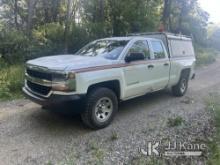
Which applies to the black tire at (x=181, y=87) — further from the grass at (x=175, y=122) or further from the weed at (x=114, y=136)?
the weed at (x=114, y=136)

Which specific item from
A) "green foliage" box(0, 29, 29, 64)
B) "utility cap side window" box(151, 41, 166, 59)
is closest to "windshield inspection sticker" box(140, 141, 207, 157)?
"utility cap side window" box(151, 41, 166, 59)

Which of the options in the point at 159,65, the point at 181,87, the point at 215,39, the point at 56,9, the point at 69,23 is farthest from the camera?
the point at 215,39

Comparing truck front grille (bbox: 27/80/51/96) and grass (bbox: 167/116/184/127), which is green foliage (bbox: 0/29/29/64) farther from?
grass (bbox: 167/116/184/127)

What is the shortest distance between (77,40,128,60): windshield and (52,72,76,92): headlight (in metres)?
1.31

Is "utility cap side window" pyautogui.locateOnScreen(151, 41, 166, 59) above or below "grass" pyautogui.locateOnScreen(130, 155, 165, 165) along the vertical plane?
above

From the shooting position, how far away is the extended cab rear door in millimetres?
6594

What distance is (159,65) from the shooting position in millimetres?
6727

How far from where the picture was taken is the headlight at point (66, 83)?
4582 mm

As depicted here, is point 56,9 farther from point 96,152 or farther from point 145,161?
point 145,161

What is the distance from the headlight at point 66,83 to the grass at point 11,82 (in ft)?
10.9

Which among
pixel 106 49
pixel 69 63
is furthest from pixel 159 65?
pixel 69 63

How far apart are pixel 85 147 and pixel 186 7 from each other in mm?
24349

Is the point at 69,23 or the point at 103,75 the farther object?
the point at 69,23

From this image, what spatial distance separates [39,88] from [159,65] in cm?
324
